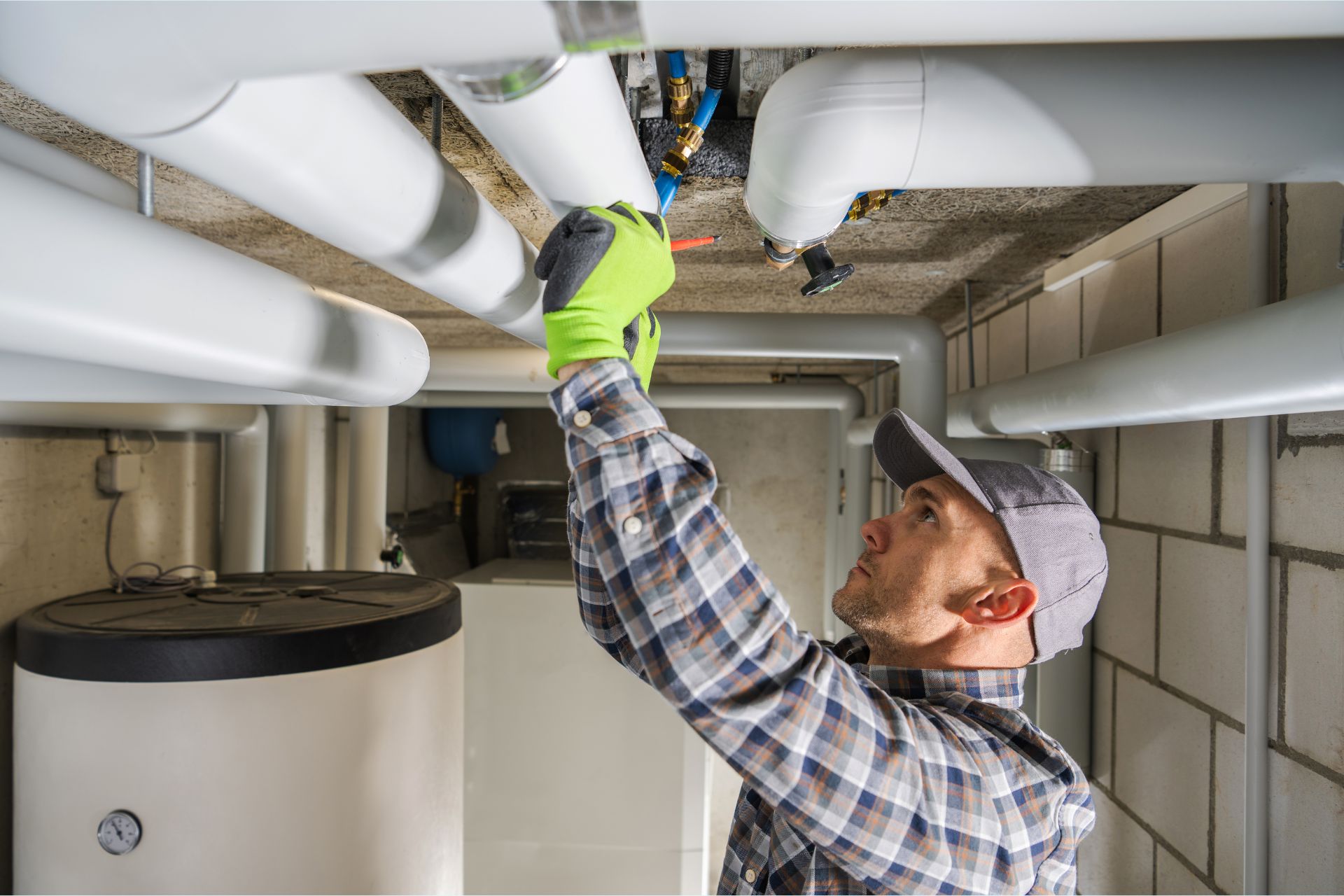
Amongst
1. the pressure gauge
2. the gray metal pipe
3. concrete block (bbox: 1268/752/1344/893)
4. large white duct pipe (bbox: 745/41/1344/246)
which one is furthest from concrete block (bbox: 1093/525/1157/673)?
the pressure gauge

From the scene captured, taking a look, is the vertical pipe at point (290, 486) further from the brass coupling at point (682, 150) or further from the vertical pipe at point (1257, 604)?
the vertical pipe at point (1257, 604)

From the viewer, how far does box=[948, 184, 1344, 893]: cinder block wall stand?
3.03ft

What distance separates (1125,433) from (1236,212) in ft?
1.52

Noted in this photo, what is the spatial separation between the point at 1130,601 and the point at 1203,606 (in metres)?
0.24

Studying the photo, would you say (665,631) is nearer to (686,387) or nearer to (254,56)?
(254,56)

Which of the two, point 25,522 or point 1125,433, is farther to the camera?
point 25,522

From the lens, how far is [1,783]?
155 centimetres

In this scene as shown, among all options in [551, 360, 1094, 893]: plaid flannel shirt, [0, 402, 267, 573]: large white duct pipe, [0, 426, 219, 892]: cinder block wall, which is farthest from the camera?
[0, 402, 267, 573]: large white duct pipe

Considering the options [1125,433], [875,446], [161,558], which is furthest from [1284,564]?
[161,558]

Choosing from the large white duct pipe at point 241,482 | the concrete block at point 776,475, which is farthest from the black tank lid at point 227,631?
the concrete block at point 776,475

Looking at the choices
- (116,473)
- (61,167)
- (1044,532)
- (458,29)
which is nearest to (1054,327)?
(1044,532)

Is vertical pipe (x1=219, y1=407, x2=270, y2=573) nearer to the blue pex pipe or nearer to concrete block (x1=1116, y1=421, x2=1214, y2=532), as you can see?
the blue pex pipe

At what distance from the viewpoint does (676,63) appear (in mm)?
775

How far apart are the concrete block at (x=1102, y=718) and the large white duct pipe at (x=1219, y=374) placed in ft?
2.14
